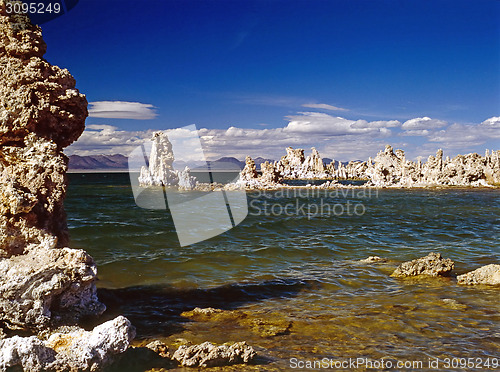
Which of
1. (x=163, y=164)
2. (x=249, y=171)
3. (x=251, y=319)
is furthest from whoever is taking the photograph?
(x=249, y=171)

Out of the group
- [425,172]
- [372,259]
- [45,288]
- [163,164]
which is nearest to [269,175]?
[163,164]

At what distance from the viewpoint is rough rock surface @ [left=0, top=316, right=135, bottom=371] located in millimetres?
4750

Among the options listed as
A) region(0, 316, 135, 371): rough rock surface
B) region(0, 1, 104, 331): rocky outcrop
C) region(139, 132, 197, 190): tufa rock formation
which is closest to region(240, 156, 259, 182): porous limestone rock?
region(139, 132, 197, 190): tufa rock formation

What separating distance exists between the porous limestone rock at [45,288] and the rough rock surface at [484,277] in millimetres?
9310

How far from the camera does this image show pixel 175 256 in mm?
14078

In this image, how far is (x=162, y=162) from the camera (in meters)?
65.1

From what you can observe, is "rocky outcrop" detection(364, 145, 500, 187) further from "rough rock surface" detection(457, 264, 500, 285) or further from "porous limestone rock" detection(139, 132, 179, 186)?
"rough rock surface" detection(457, 264, 500, 285)

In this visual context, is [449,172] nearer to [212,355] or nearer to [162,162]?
[162,162]

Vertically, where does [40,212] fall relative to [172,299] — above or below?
above

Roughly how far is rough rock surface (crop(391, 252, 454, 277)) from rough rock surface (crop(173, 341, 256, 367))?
722cm

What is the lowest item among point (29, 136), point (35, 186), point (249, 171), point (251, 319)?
point (251, 319)

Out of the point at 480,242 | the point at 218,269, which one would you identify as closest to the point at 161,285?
the point at 218,269

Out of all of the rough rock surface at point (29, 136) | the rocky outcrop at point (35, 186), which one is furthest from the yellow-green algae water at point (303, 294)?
the rough rock surface at point (29, 136)

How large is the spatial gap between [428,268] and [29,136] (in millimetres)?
10756
